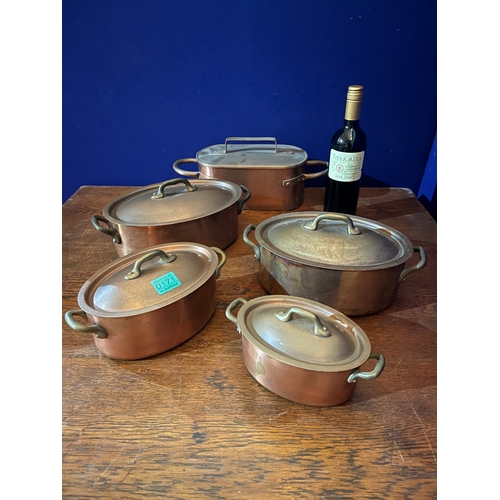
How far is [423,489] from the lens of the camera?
660 millimetres

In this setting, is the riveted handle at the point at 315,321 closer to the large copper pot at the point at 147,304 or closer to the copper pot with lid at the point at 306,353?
the copper pot with lid at the point at 306,353

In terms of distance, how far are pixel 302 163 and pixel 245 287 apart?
0.61 m

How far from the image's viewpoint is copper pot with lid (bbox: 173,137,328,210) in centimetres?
147

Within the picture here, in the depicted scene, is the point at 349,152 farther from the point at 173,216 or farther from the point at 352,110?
the point at 173,216

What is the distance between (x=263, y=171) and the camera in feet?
4.82

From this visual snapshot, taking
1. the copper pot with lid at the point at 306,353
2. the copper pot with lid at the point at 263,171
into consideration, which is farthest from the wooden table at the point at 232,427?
the copper pot with lid at the point at 263,171

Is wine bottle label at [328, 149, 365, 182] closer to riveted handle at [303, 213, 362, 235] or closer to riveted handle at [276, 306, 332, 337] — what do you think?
riveted handle at [303, 213, 362, 235]

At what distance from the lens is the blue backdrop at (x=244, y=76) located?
1.52 m

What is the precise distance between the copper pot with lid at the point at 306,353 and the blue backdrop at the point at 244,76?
1.16 metres

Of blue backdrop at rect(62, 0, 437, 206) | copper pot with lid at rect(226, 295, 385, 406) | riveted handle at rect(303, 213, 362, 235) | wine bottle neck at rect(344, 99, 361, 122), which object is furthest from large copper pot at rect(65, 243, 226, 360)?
blue backdrop at rect(62, 0, 437, 206)

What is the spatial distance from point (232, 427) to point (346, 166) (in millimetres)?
873

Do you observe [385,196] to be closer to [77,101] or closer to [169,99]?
[169,99]

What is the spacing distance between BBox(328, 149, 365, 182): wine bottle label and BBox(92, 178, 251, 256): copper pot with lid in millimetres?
334

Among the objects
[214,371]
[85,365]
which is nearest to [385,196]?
[214,371]
